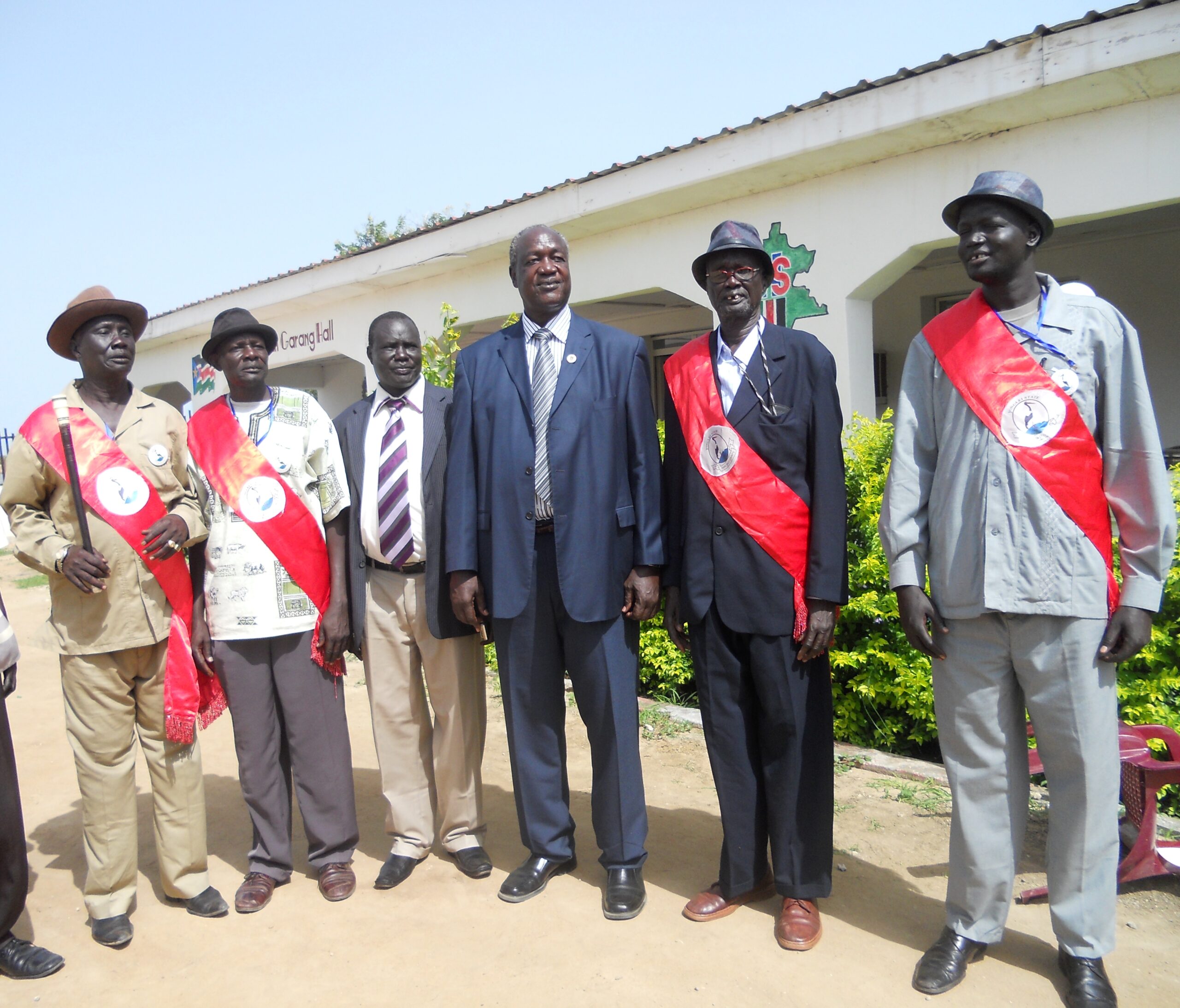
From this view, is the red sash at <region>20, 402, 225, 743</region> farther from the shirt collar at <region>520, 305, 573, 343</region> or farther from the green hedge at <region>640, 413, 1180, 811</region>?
Answer: the green hedge at <region>640, 413, 1180, 811</region>

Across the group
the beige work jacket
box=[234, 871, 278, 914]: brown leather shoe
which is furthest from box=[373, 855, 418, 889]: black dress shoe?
the beige work jacket

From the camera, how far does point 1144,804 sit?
3.15 metres

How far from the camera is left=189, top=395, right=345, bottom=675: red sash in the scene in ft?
11.2

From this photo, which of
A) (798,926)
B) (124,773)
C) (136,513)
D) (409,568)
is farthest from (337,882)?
(798,926)

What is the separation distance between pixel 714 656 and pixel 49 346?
2.60m

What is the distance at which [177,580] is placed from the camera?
3344 millimetres

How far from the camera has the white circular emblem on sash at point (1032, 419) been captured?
2.57 m

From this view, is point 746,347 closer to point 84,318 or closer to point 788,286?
point 84,318

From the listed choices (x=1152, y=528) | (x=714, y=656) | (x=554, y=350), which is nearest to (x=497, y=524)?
(x=554, y=350)

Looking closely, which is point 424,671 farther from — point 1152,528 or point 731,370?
point 1152,528

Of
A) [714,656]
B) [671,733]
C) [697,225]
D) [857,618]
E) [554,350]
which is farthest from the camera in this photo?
[697,225]

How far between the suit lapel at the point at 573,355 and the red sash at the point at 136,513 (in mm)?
1465

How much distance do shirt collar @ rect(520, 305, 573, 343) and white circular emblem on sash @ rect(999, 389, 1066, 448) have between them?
146 centimetres

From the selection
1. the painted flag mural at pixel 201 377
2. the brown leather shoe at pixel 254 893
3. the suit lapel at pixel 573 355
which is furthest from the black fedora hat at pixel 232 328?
the painted flag mural at pixel 201 377
